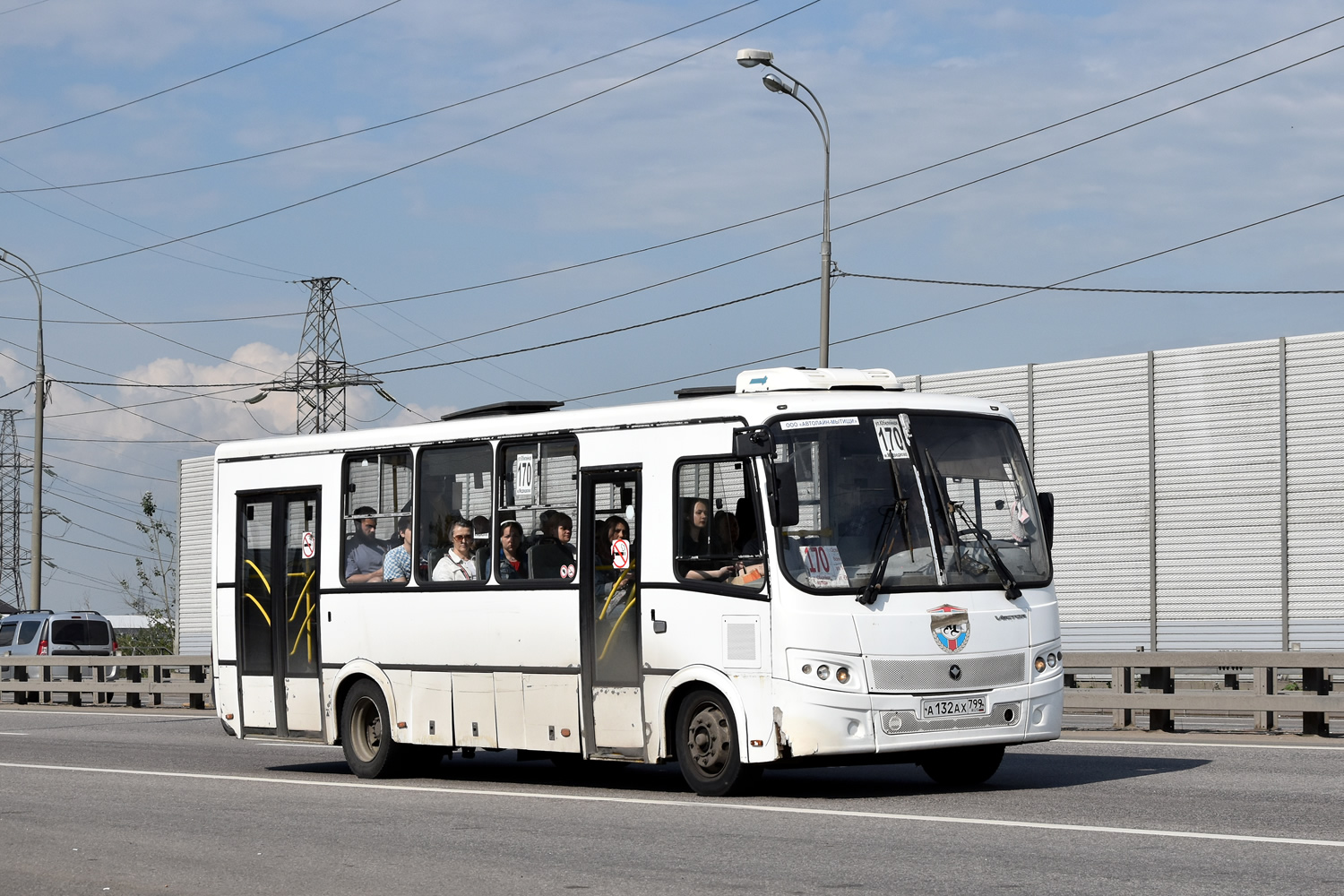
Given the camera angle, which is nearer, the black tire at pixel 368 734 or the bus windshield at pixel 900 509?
the bus windshield at pixel 900 509

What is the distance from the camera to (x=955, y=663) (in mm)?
12578

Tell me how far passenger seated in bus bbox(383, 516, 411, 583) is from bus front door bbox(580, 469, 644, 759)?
238 cm

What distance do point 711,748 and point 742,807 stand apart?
0.91m

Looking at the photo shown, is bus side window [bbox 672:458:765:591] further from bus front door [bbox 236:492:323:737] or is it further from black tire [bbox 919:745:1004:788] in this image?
bus front door [bbox 236:492:323:737]

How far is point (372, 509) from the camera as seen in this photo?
1631cm

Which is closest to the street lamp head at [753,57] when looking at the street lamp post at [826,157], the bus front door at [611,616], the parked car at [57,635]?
the street lamp post at [826,157]

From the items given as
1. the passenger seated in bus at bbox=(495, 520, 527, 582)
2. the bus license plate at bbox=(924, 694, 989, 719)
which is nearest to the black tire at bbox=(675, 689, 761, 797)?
the bus license plate at bbox=(924, 694, 989, 719)

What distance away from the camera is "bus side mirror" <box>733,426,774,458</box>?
1270cm

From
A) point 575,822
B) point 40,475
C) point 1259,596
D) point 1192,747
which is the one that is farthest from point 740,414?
point 40,475

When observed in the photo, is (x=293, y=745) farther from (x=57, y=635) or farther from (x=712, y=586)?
(x=57, y=635)

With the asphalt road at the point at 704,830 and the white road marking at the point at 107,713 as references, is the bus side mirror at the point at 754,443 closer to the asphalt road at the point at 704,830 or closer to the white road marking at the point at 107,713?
the asphalt road at the point at 704,830

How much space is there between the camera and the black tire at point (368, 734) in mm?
15938

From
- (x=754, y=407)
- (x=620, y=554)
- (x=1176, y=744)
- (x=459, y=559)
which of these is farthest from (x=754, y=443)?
(x=1176, y=744)

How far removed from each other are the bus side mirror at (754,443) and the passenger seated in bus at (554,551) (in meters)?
1.98
